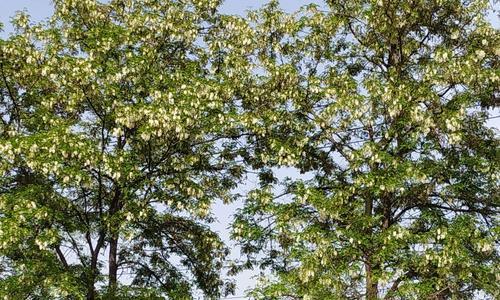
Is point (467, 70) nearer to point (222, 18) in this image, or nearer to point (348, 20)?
point (348, 20)

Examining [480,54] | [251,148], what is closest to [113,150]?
[251,148]

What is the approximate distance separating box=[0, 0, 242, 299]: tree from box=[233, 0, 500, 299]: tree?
5.61 feet

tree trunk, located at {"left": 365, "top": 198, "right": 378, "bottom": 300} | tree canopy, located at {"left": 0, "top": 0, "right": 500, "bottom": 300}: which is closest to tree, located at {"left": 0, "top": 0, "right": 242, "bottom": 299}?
tree canopy, located at {"left": 0, "top": 0, "right": 500, "bottom": 300}

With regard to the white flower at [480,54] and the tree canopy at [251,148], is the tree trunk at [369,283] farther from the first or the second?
the white flower at [480,54]

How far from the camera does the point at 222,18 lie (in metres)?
20.3

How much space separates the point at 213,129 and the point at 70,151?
402cm

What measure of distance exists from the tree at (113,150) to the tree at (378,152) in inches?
67.4

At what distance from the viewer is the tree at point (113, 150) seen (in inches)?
640

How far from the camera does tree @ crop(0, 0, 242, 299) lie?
16250 millimetres

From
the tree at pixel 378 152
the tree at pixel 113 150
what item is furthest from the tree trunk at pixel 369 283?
the tree at pixel 113 150

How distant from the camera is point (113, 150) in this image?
18.0 m

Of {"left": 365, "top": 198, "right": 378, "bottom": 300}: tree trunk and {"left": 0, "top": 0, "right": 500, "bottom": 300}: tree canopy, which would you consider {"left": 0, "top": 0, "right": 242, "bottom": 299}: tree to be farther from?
{"left": 365, "top": 198, "right": 378, "bottom": 300}: tree trunk

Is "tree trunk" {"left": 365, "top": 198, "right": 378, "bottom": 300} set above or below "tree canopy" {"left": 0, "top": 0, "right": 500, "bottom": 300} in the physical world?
below

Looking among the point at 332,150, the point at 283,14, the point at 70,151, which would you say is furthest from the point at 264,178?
the point at 70,151
